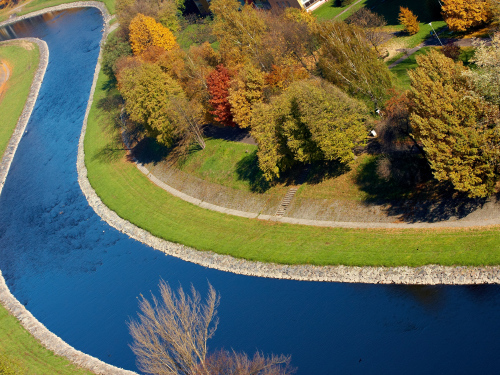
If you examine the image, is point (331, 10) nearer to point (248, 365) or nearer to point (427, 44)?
point (427, 44)

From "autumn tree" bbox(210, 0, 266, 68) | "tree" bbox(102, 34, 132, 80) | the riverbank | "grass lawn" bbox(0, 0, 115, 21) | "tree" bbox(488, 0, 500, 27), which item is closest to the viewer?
the riverbank

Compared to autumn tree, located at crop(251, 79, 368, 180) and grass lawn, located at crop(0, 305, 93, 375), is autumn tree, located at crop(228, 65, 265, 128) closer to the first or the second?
autumn tree, located at crop(251, 79, 368, 180)

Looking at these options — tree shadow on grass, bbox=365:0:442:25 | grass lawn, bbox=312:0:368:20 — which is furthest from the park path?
grass lawn, bbox=312:0:368:20

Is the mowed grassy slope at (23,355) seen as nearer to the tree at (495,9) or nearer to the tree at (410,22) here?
the tree at (410,22)

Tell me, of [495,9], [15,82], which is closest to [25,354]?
[495,9]

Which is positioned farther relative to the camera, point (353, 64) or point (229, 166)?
point (229, 166)

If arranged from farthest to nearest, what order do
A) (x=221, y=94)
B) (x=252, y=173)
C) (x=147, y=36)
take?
(x=147, y=36)
(x=221, y=94)
(x=252, y=173)
